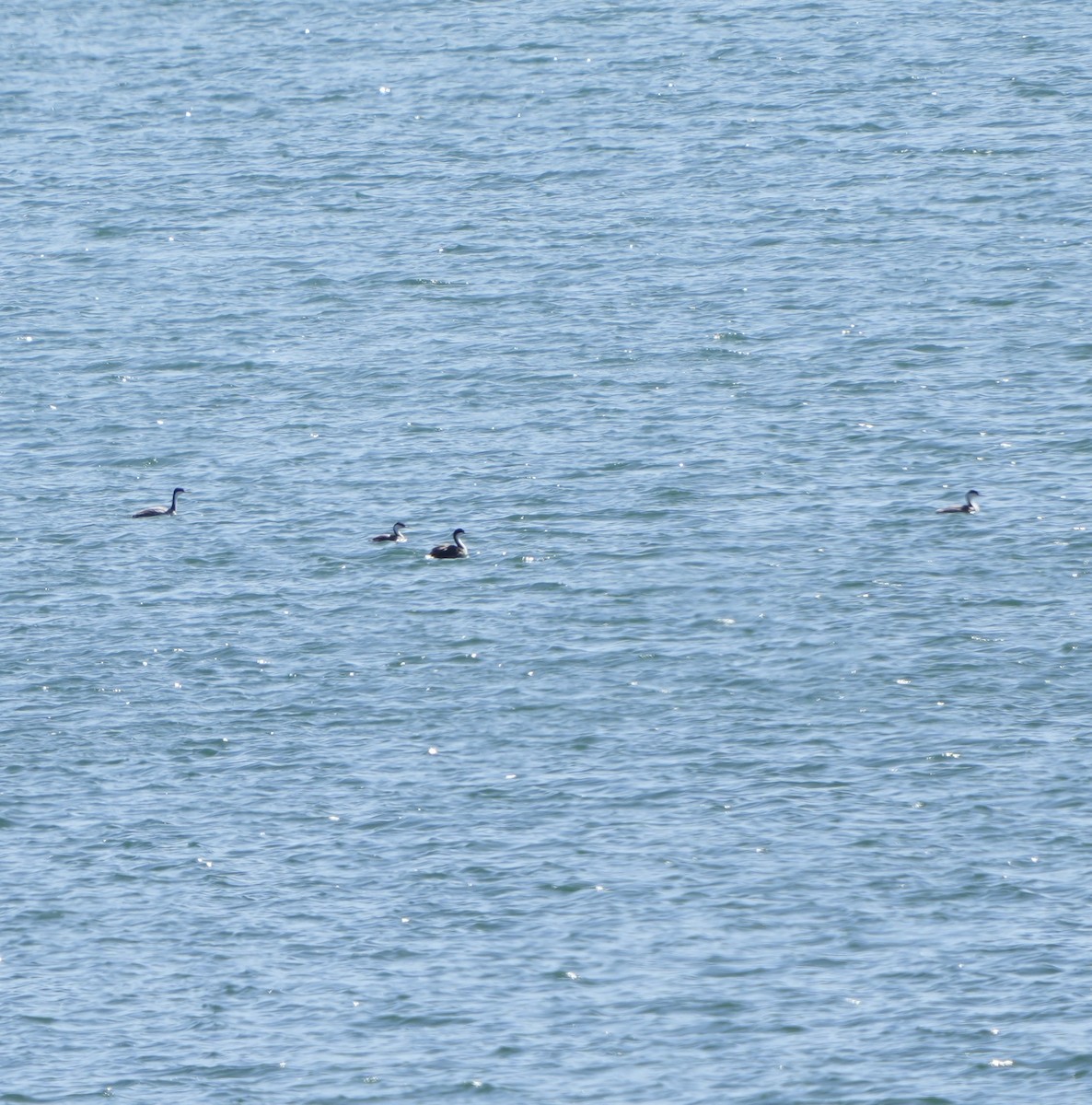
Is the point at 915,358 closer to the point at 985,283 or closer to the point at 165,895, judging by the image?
the point at 985,283

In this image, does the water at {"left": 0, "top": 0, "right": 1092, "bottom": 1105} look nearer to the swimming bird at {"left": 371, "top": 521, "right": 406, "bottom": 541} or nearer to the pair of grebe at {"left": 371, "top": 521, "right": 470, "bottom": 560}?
the pair of grebe at {"left": 371, "top": 521, "right": 470, "bottom": 560}

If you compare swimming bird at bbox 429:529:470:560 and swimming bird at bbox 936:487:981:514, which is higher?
swimming bird at bbox 429:529:470:560

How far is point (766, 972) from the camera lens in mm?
45438

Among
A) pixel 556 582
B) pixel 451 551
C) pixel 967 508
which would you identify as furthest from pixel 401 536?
pixel 967 508

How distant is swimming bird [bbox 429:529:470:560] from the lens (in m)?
65.6

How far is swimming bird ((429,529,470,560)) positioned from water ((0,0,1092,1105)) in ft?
2.33

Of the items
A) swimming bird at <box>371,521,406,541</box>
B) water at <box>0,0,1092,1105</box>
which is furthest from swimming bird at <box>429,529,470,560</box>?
swimming bird at <box>371,521,406,541</box>

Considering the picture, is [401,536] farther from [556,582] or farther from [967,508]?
[967,508]

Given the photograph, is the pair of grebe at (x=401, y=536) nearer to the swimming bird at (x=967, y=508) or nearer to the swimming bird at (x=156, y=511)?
the swimming bird at (x=156, y=511)

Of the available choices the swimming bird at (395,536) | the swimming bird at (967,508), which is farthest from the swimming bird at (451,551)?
the swimming bird at (967,508)

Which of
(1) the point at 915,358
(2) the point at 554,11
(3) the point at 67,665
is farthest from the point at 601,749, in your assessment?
(2) the point at 554,11

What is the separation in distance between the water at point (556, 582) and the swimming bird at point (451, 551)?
0.71 metres

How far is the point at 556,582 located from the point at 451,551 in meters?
3.36

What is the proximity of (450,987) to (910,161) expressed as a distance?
60.6 metres
